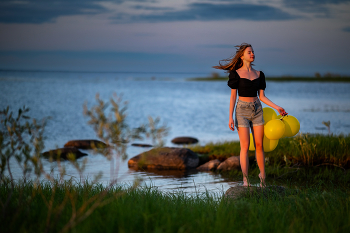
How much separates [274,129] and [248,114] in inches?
18.8

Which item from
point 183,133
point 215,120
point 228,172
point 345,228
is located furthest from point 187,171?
point 215,120

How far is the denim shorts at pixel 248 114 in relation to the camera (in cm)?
552

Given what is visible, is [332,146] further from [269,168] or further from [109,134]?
[109,134]

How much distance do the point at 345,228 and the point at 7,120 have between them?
374 cm

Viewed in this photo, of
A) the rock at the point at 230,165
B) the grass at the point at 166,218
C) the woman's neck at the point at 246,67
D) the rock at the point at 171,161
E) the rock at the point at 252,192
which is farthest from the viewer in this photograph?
the rock at the point at 171,161

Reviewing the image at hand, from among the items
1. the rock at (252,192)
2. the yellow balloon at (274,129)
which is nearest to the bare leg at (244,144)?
the yellow balloon at (274,129)

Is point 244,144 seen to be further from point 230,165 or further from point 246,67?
point 230,165

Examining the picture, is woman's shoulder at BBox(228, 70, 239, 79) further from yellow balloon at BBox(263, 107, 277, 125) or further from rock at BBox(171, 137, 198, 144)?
rock at BBox(171, 137, 198, 144)

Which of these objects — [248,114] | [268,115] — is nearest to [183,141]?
[268,115]

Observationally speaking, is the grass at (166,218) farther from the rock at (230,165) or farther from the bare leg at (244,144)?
the rock at (230,165)

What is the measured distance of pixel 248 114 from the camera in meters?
5.54

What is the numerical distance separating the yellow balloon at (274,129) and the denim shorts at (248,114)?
0.14 metres

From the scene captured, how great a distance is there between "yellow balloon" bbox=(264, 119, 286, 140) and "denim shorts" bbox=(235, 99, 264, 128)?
5.4 inches

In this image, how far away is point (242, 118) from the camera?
218 inches
